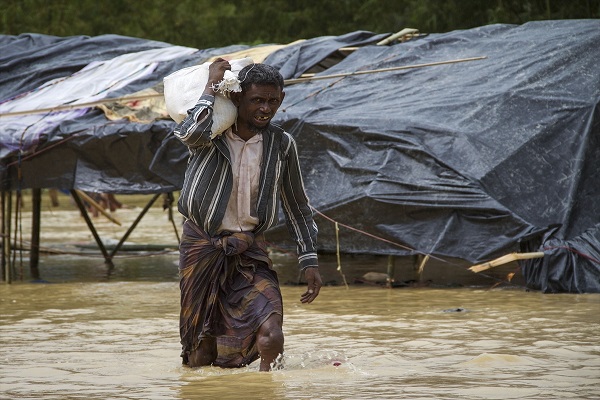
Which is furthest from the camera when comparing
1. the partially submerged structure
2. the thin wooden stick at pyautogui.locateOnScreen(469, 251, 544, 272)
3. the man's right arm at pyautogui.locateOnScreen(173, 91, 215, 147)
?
the partially submerged structure

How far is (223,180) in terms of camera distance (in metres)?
5.51

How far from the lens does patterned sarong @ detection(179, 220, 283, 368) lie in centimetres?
555

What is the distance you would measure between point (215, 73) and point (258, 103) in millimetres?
272

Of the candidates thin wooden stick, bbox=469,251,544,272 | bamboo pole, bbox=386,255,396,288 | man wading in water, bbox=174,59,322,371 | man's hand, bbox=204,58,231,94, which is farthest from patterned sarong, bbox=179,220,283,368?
bamboo pole, bbox=386,255,396,288

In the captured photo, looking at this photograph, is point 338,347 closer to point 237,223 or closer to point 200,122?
point 237,223

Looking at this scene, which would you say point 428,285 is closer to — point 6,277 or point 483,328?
point 483,328

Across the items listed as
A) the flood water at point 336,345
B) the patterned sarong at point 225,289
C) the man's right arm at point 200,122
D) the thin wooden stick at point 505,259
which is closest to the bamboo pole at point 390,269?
the flood water at point 336,345

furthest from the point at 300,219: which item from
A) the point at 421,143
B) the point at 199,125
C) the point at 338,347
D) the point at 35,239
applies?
the point at 35,239

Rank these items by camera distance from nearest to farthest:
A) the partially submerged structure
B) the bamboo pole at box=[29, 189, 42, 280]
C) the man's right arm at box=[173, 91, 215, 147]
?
the man's right arm at box=[173, 91, 215, 147], the partially submerged structure, the bamboo pole at box=[29, 189, 42, 280]

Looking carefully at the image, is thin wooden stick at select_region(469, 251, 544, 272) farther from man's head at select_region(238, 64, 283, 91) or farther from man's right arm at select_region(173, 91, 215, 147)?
man's right arm at select_region(173, 91, 215, 147)

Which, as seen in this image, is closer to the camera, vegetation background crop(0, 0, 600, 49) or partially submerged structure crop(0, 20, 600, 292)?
partially submerged structure crop(0, 20, 600, 292)

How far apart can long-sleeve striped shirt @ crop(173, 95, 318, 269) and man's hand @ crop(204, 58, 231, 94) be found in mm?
79

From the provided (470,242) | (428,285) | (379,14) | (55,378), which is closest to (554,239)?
(470,242)

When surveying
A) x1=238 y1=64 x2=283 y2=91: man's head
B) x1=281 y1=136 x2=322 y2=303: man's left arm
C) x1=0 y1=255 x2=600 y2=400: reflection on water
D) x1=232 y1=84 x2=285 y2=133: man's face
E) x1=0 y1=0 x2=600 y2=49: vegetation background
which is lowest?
x1=0 y1=255 x2=600 y2=400: reflection on water
